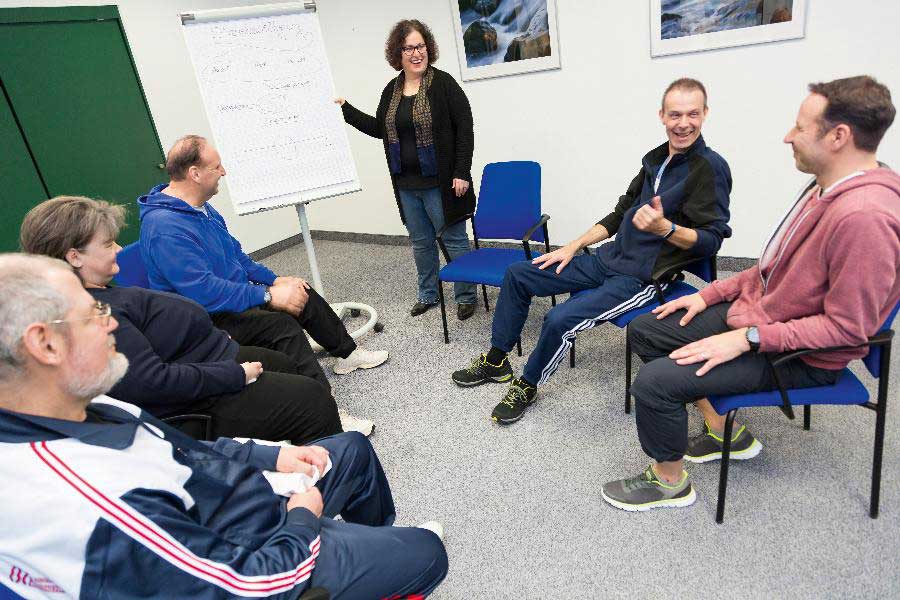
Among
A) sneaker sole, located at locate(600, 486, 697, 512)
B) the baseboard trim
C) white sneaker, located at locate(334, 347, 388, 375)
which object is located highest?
the baseboard trim

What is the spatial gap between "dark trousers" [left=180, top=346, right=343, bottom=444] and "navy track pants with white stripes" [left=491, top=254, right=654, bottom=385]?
874mm

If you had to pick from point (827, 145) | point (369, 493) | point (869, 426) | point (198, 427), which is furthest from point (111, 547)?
point (869, 426)

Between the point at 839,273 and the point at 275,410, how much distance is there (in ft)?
5.45

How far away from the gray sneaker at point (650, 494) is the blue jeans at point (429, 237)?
1.56m

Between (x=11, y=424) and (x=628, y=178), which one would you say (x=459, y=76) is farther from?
(x=11, y=424)

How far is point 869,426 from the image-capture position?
1.98m

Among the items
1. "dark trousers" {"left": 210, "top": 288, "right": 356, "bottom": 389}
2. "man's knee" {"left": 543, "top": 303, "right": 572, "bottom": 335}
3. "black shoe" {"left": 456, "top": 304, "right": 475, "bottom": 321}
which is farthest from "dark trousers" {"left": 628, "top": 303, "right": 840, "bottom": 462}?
"black shoe" {"left": 456, "top": 304, "right": 475, "bottom": 321}

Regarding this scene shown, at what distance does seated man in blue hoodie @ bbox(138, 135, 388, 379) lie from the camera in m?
2.12

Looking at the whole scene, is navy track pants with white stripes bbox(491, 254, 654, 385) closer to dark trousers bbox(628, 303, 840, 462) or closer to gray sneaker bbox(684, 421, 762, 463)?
dark trousers bbox(628, 303, 840, 462)

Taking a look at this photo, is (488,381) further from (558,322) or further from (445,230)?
(445,230)

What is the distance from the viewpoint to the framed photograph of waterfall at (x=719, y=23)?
2703 millimetres

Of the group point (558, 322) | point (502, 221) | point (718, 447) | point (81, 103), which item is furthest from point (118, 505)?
point (81, 103)

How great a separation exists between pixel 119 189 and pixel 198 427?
2928 millimetres

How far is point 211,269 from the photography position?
2.28 metres
